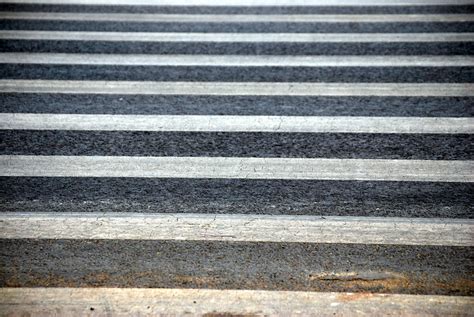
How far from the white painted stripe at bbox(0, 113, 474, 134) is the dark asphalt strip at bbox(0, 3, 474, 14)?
3176 mm

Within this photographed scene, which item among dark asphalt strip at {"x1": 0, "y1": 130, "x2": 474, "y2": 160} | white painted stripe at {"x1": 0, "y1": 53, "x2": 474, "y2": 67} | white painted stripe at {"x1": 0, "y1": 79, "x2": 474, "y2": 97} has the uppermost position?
white painted stripe at {"x1": 0, "y1": 53, "x2": 474, "y2": 67}

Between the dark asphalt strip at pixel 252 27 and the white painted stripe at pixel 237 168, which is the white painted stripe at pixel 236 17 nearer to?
the dark asphalt strip at pixel 252 27

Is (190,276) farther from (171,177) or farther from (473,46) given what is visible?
(473,46)

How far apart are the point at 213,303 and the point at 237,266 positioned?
44 centimetres

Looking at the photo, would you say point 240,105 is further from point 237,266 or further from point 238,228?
point 237,266

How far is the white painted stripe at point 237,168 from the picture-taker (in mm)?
6297

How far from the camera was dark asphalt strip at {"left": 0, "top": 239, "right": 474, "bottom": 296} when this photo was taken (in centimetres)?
488

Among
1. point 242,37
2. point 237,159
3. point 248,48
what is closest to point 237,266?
point 237,159

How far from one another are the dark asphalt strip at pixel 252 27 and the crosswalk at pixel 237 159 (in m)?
0.04

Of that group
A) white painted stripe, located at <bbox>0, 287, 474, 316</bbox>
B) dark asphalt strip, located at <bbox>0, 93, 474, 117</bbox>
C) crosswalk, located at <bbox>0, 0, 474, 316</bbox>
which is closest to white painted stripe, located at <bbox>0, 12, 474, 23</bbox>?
crosswalk, located at <bbox>0, 0, 474, 316</bbox>

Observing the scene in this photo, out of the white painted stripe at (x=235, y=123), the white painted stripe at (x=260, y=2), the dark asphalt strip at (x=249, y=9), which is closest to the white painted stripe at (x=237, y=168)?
the white painted stripe at (x=235, y=123)

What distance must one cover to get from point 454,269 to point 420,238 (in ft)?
1.35

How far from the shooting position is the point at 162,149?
6758 millimetres

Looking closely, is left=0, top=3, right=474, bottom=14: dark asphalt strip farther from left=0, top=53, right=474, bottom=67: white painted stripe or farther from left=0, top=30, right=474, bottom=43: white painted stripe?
left=0, top=53, right=474, bottom=67: white painted stripe
